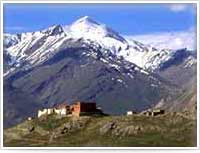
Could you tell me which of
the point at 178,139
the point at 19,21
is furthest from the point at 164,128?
the point at 19,21

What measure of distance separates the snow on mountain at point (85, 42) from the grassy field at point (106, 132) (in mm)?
669

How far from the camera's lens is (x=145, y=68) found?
29516 mm

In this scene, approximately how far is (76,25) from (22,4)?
657 mm

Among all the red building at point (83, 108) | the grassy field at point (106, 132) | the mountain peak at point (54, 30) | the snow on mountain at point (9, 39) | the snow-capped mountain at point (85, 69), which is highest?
the mountain peak at point (54, 30)

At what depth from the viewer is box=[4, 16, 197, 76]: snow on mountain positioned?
2931cm

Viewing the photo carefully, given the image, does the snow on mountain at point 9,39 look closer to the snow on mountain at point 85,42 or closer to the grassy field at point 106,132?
the snow on mountain at point 85,42

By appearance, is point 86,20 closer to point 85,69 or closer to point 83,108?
point 85,69

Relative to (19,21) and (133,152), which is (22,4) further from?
(133,152)

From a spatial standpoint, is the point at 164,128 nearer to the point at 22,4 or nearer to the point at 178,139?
the point at 178,139

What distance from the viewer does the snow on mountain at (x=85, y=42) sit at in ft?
96.2

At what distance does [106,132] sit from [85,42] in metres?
1.05

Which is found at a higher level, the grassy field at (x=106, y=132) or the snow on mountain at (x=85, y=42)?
the snow on mountain at (x=85, y=42)

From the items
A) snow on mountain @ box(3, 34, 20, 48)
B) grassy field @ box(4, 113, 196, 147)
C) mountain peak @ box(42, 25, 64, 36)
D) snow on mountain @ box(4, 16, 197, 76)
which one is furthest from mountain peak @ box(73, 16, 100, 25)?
grassy field @ box(4, 113, 196, 147)

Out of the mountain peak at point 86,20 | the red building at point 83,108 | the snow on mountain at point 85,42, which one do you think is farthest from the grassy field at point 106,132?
the mountain peak at point 86,20
